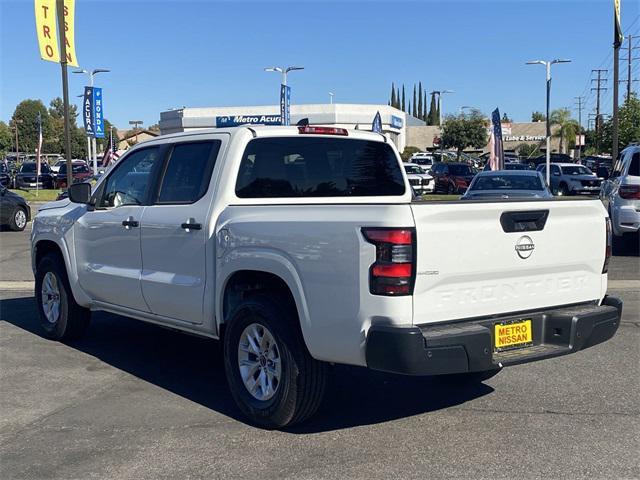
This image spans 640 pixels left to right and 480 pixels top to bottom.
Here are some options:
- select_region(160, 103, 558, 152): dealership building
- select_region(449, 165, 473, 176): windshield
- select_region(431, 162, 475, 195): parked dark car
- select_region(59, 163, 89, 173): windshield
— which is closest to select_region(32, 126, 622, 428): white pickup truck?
select_region(431, 162, 475, 195): parked dark car

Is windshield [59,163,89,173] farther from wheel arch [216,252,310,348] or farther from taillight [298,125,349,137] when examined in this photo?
wheel arch [216,252,310,348]

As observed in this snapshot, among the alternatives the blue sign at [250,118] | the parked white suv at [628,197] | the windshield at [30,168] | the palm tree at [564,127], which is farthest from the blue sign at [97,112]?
the palm tree at [564,127]

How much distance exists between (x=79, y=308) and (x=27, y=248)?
930 centimetres

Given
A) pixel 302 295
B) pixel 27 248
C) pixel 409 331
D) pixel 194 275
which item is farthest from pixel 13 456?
pixel 27 248

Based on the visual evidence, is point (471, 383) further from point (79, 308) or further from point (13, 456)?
point (79, 308)

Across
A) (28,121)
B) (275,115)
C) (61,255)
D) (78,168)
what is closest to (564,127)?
(275,115)

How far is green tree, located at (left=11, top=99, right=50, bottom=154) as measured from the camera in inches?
4119

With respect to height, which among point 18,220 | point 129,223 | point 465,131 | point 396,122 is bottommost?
point 18,220

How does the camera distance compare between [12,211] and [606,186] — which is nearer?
[606,186]

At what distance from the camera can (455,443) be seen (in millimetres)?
4340

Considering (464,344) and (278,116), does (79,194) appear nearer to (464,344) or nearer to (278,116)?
(464,344)

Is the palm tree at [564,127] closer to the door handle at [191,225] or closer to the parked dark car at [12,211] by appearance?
the parked dark car at [12,211]

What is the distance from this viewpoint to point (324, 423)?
15.5ft

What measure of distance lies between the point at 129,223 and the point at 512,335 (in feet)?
10.5
